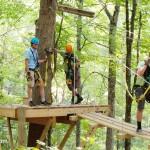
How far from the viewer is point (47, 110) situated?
8383mm

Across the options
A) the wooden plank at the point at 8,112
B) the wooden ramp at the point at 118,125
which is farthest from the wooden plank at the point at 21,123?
the wooden ramp at the point at 118,125

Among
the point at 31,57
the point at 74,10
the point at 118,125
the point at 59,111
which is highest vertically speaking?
the point at 74,10

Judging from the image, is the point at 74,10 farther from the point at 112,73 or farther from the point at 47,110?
the point at 112,73

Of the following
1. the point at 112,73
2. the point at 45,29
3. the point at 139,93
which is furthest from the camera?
the point at 112,73

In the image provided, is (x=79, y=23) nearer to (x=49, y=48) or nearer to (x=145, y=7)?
(x=145, y=7)

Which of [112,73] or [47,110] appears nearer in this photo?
[47,110]

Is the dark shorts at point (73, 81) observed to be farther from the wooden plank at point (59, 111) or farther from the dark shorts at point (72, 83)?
the wooden plank at point (59, 111)

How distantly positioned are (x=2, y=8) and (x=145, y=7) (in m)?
5.13

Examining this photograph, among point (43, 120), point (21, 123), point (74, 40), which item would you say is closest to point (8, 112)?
point (21, 123)

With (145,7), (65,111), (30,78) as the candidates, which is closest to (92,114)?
(65,111)

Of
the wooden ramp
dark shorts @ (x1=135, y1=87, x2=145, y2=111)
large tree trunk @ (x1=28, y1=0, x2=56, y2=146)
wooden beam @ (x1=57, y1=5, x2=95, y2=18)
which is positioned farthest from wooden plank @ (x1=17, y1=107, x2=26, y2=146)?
wooden beam @ (x1=57, y1=5, x2=95, y2=18)

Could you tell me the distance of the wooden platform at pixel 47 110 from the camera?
8055mm

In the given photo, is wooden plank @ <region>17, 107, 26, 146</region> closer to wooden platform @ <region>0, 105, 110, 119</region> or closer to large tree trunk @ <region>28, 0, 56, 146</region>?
wooden platform @ <region>0, 105, 110, 119</region>

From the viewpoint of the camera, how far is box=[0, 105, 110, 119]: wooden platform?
8.05 m
